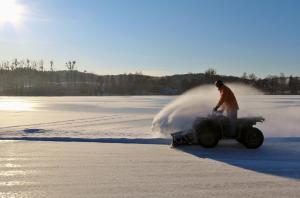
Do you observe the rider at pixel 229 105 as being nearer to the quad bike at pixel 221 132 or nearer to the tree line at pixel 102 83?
the quad bike at pixel 221 132

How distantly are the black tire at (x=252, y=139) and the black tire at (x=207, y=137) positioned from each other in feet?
2.61

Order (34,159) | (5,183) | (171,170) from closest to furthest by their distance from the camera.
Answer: (5,183)
(171,170)
(34,159)

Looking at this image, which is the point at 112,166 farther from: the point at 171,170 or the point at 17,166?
the point at 17,166

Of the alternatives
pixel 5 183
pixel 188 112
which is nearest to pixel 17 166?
pixel 5 183

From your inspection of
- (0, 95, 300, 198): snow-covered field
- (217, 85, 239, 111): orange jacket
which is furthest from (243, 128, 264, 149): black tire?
(217, 85, 239, 111): orange jacket

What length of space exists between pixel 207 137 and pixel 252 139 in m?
1.23

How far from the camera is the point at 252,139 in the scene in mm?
12609

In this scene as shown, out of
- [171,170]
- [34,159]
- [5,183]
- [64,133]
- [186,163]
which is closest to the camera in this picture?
[5,183]

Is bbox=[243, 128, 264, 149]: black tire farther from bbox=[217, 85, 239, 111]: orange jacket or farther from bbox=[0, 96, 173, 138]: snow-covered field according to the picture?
bbox=[0, 96, 173, 138]: snow-covered field

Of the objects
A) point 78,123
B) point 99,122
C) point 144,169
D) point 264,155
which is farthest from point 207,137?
point 99,122

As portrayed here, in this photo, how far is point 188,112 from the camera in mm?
17578

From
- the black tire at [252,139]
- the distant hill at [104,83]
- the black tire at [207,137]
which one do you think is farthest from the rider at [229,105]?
the distant hill at [104,83]

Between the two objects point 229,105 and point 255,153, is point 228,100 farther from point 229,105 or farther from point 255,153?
point 255,153

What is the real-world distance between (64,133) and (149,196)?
1058 centimetres
